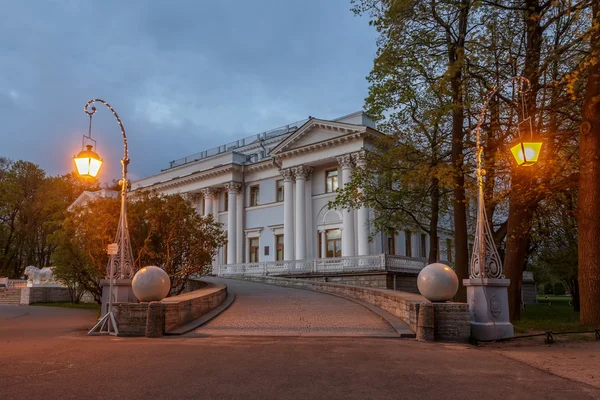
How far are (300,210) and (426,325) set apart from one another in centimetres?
2616

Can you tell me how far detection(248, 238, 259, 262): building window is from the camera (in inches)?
1602

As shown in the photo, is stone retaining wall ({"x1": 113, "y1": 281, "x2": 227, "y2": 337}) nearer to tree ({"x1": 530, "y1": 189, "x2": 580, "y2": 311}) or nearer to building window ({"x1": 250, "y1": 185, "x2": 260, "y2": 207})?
tree ({"x1": 530, "y1": 189, "x2": 580, "y2": 311})

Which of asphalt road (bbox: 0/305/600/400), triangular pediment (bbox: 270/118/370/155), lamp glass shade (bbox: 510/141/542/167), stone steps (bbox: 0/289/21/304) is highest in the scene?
triangular pediment (bbox: 270/118/370/155)

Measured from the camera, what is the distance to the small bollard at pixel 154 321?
1057 cm

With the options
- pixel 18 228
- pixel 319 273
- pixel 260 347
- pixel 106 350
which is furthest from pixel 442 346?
pixel 18 228

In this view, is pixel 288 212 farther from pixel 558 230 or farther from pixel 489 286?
pixel 489 286

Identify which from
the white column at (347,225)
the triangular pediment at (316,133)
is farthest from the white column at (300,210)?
the white column at (347,225)

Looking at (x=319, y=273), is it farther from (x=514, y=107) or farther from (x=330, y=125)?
(x=514, y=107)

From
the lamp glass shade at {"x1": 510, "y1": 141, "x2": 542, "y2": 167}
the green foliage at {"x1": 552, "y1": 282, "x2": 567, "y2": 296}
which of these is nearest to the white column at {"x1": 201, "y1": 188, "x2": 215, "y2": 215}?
the lamp glass shade at {"x1": 510, "y1": 141, "x2": 542, "y2": 167}

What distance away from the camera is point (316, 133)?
116ft

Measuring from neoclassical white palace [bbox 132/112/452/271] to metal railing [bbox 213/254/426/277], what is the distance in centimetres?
11

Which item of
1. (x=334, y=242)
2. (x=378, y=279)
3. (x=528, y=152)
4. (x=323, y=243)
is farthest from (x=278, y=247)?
(x=528, y=152)

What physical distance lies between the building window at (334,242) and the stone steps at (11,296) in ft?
71.8

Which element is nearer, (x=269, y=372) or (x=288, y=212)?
(x=269, y=372)
